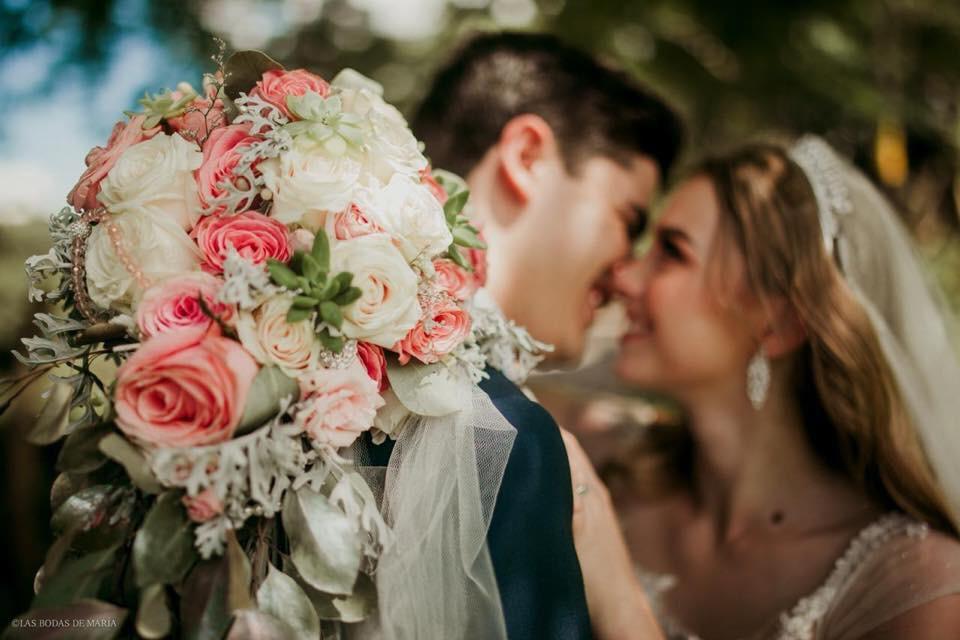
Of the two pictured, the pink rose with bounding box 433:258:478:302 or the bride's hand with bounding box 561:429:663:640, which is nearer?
the pink rose with bounding box 433:258:478:302

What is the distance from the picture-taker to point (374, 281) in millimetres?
1404

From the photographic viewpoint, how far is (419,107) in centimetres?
305

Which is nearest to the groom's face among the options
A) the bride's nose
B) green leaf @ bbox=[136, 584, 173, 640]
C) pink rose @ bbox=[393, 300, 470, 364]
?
the bride's nose

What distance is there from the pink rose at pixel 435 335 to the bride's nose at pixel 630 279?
1.61 m

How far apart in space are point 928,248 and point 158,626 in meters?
4.34

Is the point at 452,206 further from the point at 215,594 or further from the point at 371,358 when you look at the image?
the point at 215,594

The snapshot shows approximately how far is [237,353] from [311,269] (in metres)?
0.20

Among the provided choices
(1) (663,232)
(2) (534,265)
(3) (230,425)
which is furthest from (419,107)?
(3) (230,425)

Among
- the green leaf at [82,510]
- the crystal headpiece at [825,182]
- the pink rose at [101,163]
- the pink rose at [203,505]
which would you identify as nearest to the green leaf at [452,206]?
the pink rose at [101,163]

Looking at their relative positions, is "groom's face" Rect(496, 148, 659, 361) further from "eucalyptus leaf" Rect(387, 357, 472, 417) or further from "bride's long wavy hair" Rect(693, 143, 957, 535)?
"eucalyptus leaf" Rect(387, 357, 472, 417)

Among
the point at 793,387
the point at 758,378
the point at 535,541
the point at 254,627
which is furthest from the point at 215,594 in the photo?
the point at 793,387

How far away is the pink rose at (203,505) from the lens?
1264 millimetres

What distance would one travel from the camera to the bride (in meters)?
2.66

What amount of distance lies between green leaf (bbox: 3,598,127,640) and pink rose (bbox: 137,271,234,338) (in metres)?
0.47
